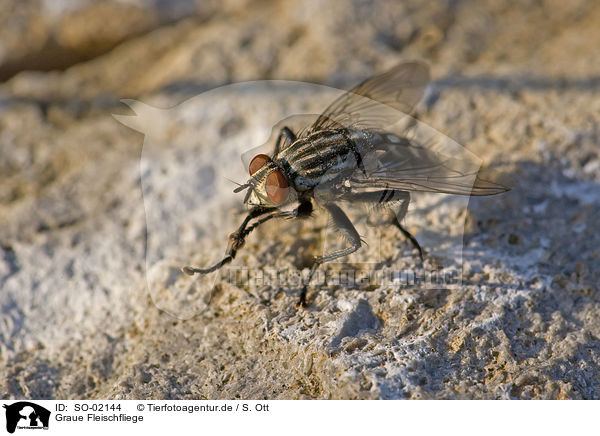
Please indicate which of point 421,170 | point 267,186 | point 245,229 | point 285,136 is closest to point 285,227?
point 245,229

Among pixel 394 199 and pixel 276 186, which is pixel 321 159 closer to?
pixel 276 186

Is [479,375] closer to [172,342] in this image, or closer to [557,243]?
[557,243]

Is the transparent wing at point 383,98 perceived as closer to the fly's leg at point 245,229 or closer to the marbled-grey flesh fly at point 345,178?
the marbled-grey flesh fly at point 345,178

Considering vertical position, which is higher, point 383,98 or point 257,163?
point 383,98
